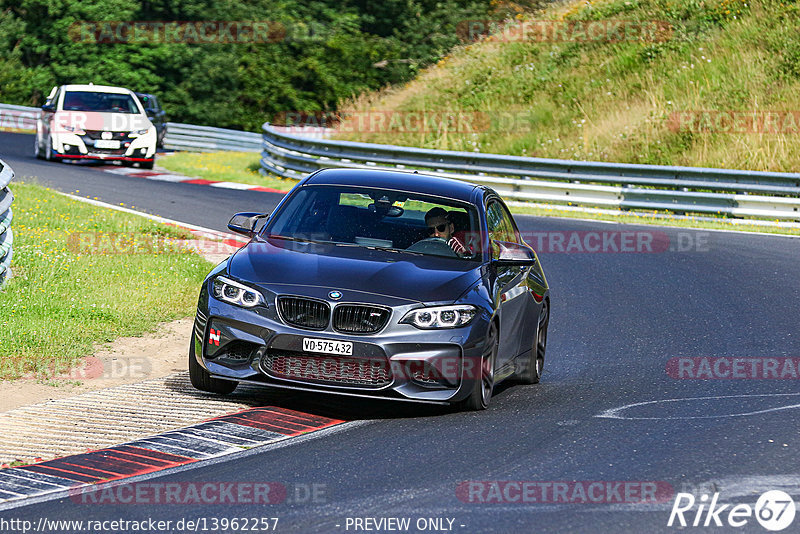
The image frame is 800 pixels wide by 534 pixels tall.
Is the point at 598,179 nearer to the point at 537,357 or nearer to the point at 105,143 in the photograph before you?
the point at 105,143

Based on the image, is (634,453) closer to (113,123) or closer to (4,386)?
(4,386)

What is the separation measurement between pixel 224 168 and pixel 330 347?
23871 millimetres

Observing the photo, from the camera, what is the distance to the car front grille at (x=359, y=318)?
7.73 metres

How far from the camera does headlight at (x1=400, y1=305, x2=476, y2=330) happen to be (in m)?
7.77

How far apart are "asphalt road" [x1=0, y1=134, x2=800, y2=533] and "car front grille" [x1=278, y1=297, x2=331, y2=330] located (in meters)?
0.69

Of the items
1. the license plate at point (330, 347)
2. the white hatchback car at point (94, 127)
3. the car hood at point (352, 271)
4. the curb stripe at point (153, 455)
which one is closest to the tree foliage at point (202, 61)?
the white hatchback car at point (94, 127)

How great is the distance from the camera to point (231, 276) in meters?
8.13

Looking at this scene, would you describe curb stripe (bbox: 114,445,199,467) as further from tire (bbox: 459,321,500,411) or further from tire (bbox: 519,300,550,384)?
tire (bbox: 519,300,550,384)

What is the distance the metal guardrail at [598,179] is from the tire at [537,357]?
13.4 meters

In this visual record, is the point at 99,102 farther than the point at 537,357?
Yes

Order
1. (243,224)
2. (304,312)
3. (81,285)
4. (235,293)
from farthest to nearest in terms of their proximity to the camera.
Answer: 1. (81,285)
2. (243,224)
3. (235,293)
4. (304,312)

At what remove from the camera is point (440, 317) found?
7.84m

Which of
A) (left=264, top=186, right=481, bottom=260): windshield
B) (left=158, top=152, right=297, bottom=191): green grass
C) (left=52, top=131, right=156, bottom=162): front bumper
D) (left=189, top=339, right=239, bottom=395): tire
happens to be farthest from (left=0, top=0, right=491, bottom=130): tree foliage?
(left=189, top=339, right=239, bottom=395): tire

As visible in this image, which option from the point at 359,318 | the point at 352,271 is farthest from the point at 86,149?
the point at 359,318
